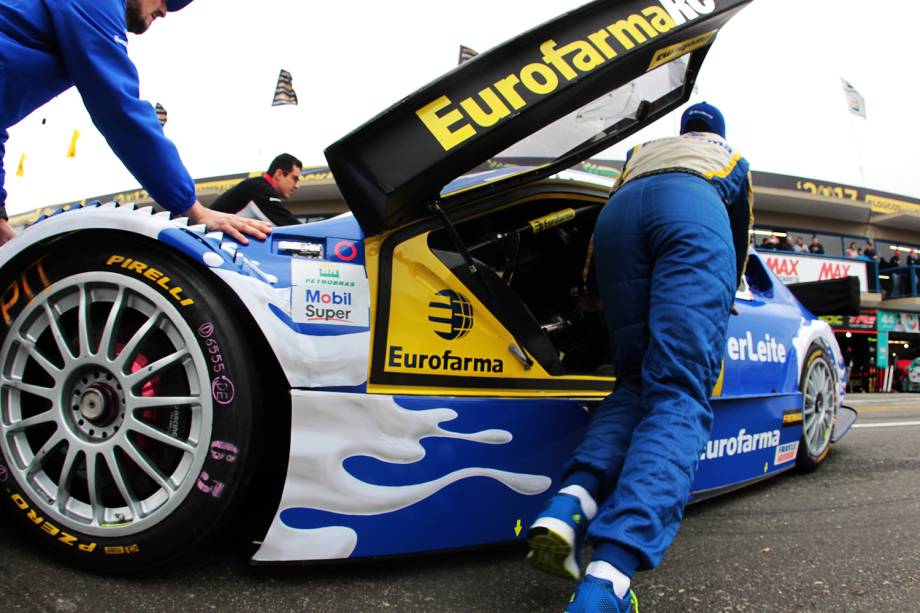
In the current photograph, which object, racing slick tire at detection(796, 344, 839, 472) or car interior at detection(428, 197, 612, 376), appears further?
racing slick tire at detection(796, 344, 839, 472)

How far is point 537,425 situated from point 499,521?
298 millimetres

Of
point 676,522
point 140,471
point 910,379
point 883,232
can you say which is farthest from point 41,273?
point 883,232

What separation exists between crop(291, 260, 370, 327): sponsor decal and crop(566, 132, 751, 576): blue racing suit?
69 cm

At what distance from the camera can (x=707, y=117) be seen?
6.62 feet

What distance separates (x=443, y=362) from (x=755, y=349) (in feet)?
5.45

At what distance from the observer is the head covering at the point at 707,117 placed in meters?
2.02

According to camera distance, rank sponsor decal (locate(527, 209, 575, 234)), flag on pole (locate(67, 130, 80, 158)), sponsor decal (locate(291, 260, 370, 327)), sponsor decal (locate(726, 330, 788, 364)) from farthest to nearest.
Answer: flag on pole (locate(67, 130, 80, 158))
sponsor decal (locate(726, 330, 788, 364))
sponsor decal (locate(527, 209, 575, 234))
sponsor decal (locate(291, 260, 370, 327))

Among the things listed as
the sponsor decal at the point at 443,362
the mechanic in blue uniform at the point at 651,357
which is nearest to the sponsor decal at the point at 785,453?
the mechanic in blue uniform at the point at 651,357

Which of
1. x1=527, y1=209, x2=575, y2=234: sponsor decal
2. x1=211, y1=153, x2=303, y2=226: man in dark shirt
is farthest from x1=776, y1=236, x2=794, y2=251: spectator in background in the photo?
x1=527, y1=209, x2=575, y2=234: sponsor decal

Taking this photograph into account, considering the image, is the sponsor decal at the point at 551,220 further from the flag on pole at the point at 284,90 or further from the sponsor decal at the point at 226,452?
the flag on pole at the point at 284,90

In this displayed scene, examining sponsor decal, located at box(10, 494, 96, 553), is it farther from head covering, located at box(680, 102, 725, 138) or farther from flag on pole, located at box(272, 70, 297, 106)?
flag on pole, located at box(272, 70, 297, 106)

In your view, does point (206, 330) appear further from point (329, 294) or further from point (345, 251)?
point (345, 251)

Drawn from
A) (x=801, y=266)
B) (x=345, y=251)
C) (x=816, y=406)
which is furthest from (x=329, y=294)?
(x=801, y=266)

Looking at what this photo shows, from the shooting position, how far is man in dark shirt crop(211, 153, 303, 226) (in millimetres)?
3109
